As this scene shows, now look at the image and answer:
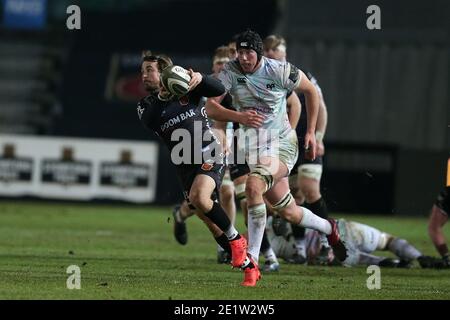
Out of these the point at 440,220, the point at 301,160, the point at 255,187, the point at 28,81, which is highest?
the point at 28,81

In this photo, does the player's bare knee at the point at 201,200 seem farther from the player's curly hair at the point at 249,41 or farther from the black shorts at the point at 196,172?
the player's curly hair at the point at 249,41

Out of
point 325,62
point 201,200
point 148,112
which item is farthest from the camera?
point 325,62

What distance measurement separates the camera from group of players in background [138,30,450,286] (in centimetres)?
987

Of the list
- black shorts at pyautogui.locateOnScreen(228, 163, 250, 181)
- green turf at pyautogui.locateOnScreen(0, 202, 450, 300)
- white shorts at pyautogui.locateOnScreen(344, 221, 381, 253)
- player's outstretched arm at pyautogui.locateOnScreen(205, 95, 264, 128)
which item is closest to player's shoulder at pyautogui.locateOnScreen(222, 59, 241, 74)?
player's outstretched arm at pyautogui.locateOnScreen(205, 95, 264, 128)

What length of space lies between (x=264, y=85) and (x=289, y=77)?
0.78 ft

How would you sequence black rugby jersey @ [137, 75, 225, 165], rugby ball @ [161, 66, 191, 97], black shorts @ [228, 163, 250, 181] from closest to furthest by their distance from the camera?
rugby ball @ [161, 66, 191, 97] → black rugby jersey @ [137, 75, 225, 165] → black shorts @ [228, 163, 250, 181]

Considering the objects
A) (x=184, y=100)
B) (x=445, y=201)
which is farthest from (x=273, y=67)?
(x=445, y=201)

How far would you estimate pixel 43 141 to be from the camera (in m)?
22.6

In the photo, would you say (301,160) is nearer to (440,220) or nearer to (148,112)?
(440,220)

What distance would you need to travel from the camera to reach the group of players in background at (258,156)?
987 cm

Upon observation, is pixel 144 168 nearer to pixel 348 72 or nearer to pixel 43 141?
pixel 43 141

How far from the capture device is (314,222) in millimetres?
10750

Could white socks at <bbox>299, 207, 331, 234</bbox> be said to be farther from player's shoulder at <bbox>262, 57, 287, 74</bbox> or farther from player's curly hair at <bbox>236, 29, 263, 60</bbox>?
player's curly hair at <bbox>236, 29, 263, 60</bbox>

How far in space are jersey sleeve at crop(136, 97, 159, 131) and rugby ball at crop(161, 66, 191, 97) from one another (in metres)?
0.52
